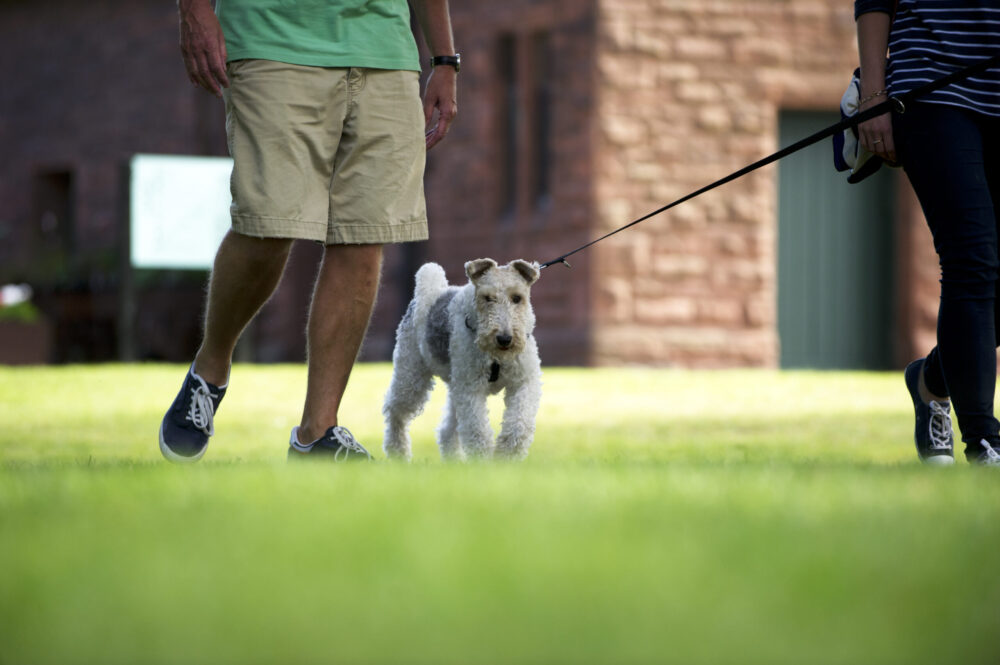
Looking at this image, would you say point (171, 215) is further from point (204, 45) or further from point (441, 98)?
point (204, 45)

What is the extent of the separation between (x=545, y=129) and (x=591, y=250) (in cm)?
201

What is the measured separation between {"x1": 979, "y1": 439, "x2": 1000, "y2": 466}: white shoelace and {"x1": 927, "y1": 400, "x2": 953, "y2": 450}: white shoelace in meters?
0.39

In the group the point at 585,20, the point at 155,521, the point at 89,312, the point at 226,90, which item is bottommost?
the point at 89,312

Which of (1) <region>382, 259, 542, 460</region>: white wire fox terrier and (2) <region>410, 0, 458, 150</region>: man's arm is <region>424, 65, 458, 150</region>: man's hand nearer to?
(2) <region>410, 0, 458, 150</region>: man's arm

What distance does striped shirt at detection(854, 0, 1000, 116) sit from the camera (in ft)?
15.5

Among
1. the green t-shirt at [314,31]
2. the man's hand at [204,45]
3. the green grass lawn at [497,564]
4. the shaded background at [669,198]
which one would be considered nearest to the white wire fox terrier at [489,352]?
the green t-shirt at [314,31]

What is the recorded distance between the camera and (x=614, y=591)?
2.19m

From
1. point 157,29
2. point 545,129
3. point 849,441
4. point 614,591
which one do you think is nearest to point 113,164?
point 157,29

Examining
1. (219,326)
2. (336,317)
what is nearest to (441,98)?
(336,317)

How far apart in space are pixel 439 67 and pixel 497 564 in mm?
3301

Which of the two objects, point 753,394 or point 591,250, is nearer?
point 753,394

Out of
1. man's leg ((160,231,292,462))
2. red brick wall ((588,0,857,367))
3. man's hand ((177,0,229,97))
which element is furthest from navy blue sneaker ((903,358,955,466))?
red brick wall ((588,0,857,367))

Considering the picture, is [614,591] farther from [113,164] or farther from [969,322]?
[113,164]

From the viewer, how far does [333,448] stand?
4770 millimetres
